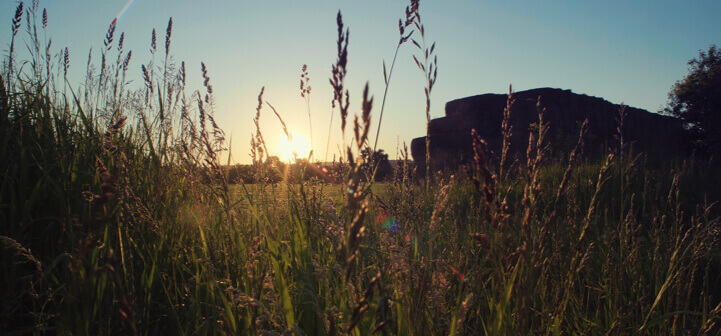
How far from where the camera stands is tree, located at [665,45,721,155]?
20.4 meters

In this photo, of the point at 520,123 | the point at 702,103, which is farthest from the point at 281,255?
the point at 702,103

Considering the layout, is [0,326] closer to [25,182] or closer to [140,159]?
[25,182]

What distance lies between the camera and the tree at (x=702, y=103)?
20359mm

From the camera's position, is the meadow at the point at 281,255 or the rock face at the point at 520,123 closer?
the meadow at the point at 281,255

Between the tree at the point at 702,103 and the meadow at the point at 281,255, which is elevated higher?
the tree at the point at 702,103

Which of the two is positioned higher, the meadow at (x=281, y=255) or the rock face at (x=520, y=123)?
the rock face at (x=520, y=123)

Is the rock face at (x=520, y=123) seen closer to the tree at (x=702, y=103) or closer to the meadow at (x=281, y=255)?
the tree at (x=702, y=103)

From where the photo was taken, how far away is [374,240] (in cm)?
181

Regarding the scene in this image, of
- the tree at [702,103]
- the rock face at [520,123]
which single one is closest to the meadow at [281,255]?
the rock face at [520,123]

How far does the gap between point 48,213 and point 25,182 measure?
17 centimetres

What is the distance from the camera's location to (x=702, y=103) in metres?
21.7

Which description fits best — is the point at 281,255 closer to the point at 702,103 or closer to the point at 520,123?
the point at 520,123

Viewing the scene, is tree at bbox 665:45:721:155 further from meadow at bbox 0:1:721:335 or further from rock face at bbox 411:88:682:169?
meadow at bbox 0:1:721:335

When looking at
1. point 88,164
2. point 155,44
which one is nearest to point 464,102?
point 155,44
